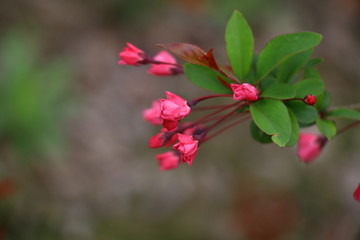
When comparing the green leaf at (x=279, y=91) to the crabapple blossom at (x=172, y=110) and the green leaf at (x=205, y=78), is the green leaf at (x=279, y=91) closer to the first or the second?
the green leaf at (x=205, y=78)

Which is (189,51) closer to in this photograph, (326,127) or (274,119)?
Result: (274,119)

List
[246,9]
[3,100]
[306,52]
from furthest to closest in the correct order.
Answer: [246,9], [3,100], [306,52]

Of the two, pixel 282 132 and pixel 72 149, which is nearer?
pixel 282 132

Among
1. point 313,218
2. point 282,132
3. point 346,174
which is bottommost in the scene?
point 313,218

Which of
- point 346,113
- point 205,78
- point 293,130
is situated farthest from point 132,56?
point 346,113

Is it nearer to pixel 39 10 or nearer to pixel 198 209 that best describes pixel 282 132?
pixel 198 209

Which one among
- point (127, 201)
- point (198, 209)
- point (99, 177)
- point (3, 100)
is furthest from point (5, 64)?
point (198, 209)

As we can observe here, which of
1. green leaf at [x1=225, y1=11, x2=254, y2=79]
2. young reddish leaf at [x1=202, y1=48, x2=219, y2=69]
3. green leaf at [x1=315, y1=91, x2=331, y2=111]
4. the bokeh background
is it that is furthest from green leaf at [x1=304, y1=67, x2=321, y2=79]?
the bokeh background

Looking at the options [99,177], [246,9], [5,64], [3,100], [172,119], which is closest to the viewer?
[172,119]
